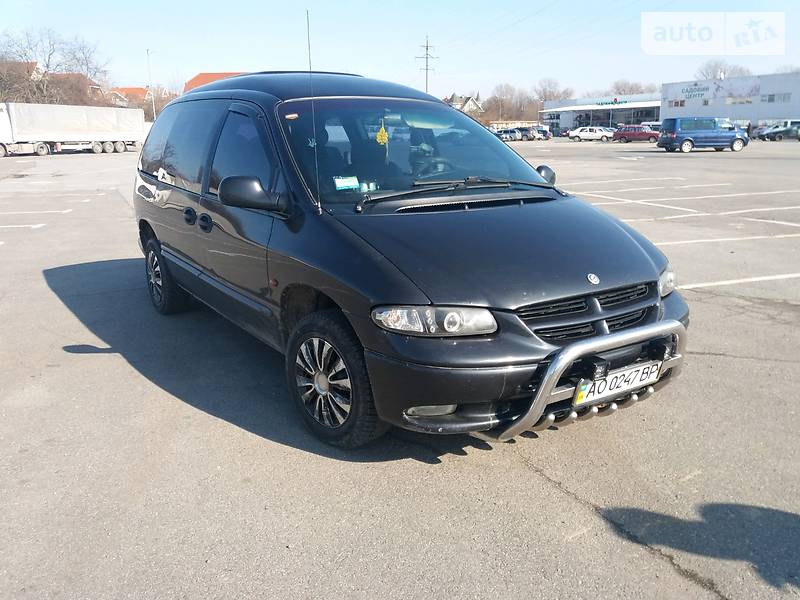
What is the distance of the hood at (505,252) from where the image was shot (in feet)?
9.69

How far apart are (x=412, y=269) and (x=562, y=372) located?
0.82 meters

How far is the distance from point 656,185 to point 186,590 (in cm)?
1767

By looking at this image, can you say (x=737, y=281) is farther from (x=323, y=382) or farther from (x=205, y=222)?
(x=205, y=222)

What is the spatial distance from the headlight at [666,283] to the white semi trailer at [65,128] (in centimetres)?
4597

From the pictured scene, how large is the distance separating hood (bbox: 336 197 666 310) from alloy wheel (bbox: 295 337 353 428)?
642 mm

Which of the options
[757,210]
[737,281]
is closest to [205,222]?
[737,281]

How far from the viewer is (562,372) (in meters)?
2.84

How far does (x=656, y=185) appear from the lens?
1769 cm

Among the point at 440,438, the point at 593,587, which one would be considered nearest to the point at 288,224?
the point at 440,438

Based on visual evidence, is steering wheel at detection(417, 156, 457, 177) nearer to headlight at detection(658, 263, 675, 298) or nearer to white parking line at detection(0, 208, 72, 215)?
headlight at detection(658, 263, 675, 298)

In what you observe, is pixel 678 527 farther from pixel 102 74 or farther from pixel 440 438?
pixel 102 74

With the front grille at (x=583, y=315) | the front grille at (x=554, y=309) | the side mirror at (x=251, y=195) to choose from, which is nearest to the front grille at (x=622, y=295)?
the front grille at (x=583, y=315)

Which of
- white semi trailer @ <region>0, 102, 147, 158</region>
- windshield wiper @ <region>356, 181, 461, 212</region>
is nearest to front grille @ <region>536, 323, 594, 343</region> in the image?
windshield wiper @ <region>356, 181, 461, 212</region>

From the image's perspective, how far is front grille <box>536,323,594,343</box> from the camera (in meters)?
2.94
